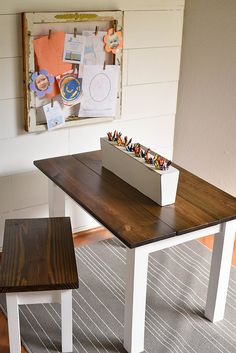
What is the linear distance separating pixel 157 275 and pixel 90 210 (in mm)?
812

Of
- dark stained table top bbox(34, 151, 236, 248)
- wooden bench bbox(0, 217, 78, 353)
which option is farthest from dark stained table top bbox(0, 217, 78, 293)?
dark stained table top bbox(34, 151, 236, 248)

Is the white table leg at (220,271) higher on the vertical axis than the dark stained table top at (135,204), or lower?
lower

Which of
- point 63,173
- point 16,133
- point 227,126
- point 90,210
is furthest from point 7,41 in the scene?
point 227,126

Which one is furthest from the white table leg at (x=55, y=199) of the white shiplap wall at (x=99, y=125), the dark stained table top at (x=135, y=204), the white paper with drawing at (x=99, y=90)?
the white paper with drawing at (x=99, y=90)

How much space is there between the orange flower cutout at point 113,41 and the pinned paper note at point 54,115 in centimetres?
43

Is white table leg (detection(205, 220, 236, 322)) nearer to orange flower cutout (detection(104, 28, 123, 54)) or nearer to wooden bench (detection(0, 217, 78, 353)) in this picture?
wooden bench (detection(0, 217, 78, 353))

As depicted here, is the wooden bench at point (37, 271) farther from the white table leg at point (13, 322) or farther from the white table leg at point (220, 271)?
the white table leg at point (220, 271)

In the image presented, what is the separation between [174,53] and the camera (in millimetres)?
3295

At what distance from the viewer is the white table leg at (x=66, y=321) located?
7.11 feet

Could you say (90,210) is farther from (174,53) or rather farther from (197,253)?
(174,53)

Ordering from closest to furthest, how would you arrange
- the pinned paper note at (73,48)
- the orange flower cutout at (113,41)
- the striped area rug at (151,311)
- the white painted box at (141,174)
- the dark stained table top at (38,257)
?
the dark stained table top at (38,257), the white painted box at (141,174), the striped area rug at (151,311), the pinned paper note at (73,48), the orange flower cutout at (113,41)

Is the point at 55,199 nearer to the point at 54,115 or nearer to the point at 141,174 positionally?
→ the point at 54,115

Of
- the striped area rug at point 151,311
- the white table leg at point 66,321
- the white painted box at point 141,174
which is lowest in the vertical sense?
the striped area rug at point 151,311

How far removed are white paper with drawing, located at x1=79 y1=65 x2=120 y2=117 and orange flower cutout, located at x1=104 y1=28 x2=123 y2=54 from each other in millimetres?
101
